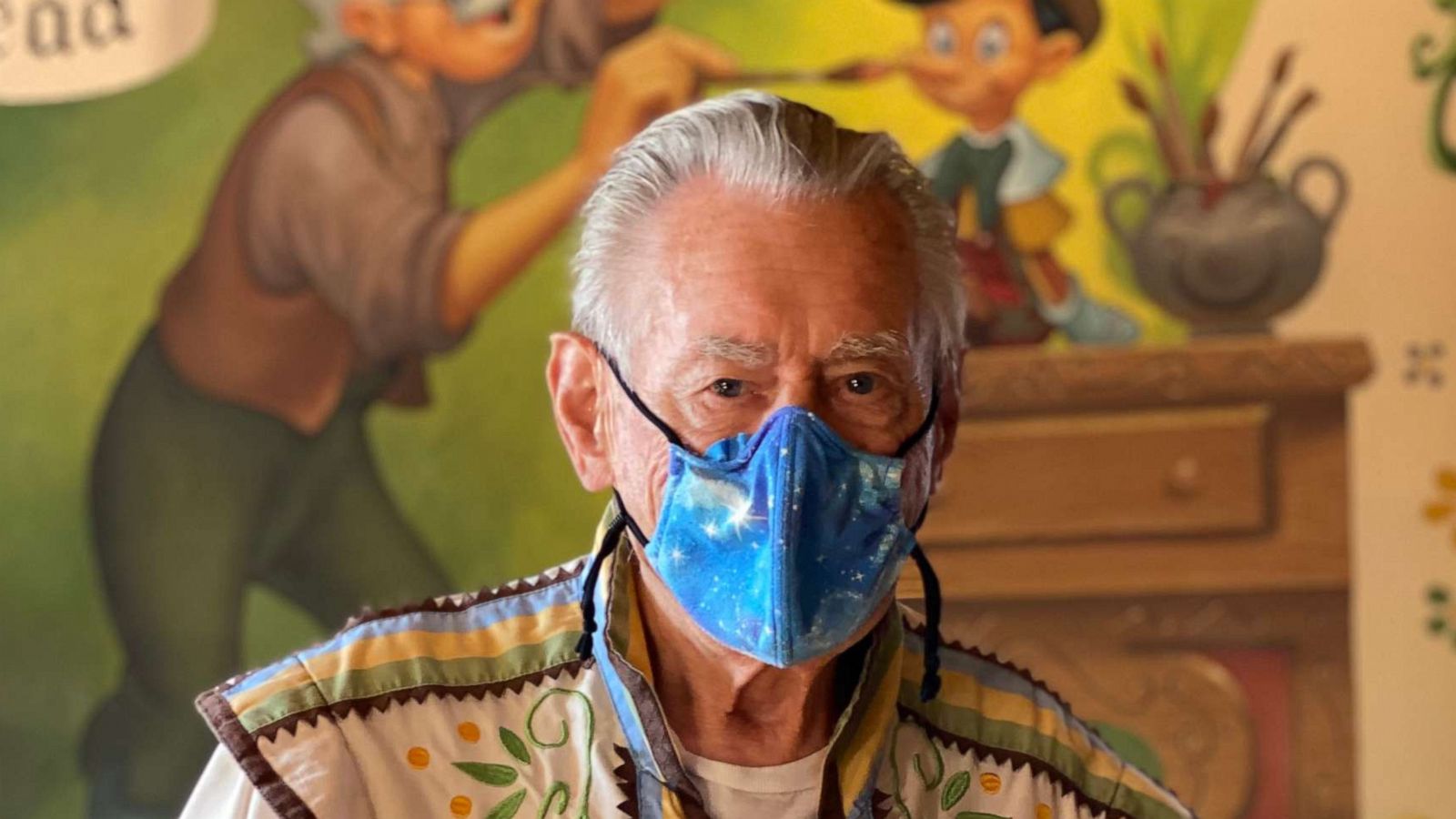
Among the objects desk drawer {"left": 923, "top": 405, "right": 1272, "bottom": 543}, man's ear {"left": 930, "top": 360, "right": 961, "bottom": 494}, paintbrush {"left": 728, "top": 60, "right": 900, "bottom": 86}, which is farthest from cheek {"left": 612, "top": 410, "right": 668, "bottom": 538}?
paintbrush {"left": 728, "top": 60, "right": 900, "bottom": 86}

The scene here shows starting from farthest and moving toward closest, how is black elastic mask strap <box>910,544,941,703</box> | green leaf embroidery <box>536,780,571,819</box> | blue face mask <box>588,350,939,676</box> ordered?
1. black elastic mask strap <box>910,544,941,703</box>
2. green leaf embroidery <box>536,780,571,819</box>
3. blue face mask <box>588,350,939,676</box>

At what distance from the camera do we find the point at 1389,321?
8.84ft

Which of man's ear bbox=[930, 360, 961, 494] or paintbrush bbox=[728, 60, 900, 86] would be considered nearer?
man's ear bbox=[930, 360, 961, 494]

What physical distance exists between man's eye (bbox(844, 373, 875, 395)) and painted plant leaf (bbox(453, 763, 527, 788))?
427mm

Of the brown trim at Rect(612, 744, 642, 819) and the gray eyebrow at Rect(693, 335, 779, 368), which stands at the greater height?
the gray eyebrow at Rect(693, 335, 779, 368)

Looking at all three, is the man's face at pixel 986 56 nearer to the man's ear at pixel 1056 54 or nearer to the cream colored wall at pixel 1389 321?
the man's ear at pixel 1056 54

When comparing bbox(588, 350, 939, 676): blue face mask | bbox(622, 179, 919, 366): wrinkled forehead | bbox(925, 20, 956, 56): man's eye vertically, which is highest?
bbox(925, 20, 956, 56): man's eye

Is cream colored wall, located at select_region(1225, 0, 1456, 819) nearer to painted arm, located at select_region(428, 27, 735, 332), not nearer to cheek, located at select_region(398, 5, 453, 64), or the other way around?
painted arm, located at select_region(428, 27, 735, 332)

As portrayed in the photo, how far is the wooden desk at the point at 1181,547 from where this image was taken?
8.80ft

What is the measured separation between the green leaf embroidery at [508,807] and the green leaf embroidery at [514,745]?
0.11 ft

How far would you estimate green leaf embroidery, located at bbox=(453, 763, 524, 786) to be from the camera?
Answer: 1438 mm

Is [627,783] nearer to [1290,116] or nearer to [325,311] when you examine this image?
[325,311]

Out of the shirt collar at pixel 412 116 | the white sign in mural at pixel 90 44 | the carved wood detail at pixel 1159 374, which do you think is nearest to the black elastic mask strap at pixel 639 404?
the carved wood detail at pixel 1159 374

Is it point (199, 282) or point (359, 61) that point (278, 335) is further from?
point (359, 61)
